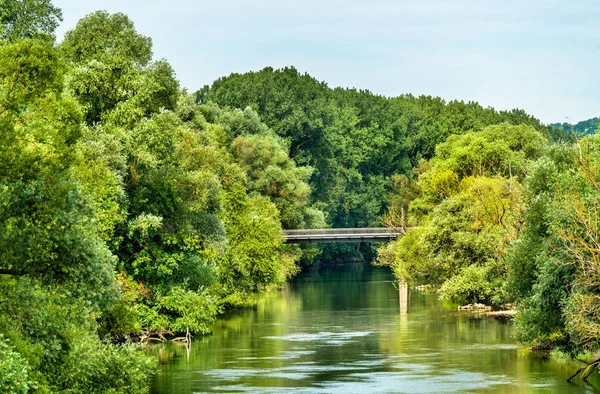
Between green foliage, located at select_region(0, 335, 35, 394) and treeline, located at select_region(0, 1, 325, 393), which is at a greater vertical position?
treeline, located at select_region(0, 1, 325, 393)

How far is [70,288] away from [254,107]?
104 meters

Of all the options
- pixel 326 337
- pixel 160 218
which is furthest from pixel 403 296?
pixel 160 218

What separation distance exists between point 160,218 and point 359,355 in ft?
42.1

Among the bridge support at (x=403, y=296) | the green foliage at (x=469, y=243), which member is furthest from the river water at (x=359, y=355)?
the green foliage at (x=469, y=243)

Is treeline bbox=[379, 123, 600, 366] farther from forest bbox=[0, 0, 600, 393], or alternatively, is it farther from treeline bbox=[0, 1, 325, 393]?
treeline bbox=[0, 1, 325, 393]

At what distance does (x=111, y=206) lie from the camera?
2216 inches

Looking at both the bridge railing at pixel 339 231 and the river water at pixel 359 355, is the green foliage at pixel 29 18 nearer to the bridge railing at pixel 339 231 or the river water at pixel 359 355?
the river water at pixel 359 355

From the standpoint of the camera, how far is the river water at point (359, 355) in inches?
1850

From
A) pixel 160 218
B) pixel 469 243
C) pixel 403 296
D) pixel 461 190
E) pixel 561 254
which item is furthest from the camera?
pixel 403 296

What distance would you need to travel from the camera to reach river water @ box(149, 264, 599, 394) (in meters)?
47.0

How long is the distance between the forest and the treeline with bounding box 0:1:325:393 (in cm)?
9

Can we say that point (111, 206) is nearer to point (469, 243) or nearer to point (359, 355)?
point (359, 355)

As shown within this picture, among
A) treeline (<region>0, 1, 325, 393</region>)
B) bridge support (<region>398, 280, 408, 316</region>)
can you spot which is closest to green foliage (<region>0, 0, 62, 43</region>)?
treeline (<region>0, 1, 325, 393</region>)

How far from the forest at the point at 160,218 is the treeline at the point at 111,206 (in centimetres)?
9
